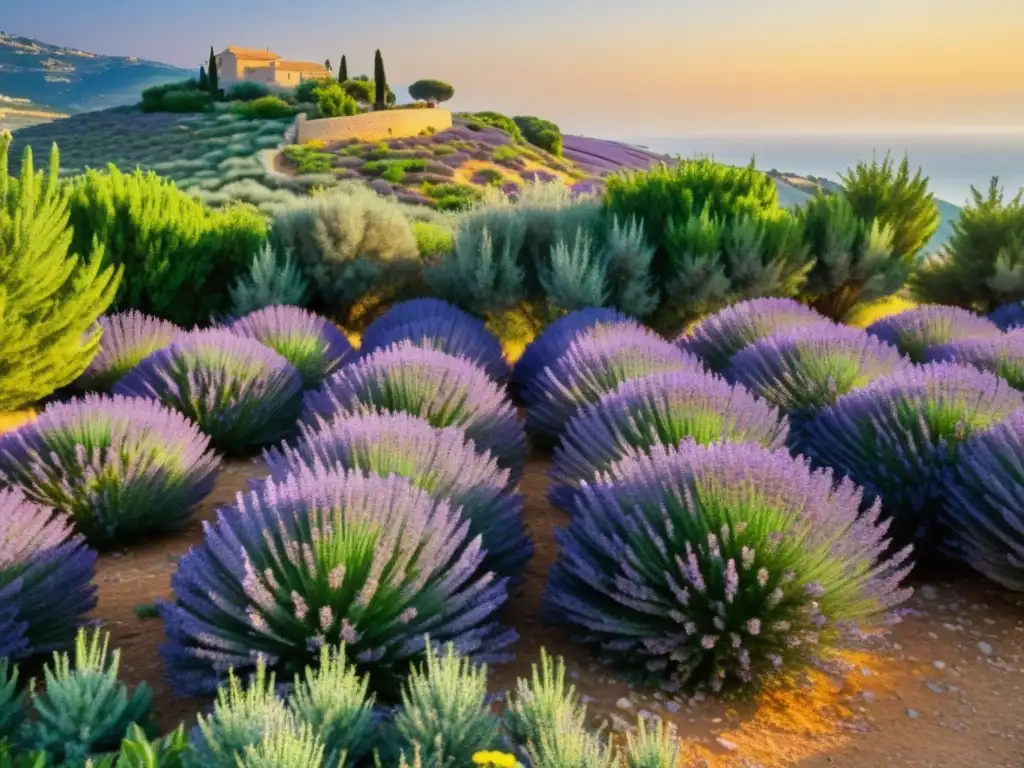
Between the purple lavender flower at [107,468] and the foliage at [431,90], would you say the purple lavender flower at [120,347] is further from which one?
the foliage at [431,90]

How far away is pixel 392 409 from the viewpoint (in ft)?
17.3

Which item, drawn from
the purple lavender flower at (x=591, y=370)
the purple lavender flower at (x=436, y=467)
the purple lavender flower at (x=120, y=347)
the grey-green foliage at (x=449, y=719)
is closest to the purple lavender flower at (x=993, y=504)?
the purple lavender flower at (x=591, y=370)

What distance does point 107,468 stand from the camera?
488 cm

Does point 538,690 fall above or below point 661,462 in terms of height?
below

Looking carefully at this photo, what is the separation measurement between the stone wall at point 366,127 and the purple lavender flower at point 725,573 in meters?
43.9

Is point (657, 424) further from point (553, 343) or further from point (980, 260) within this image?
point (980, 260)

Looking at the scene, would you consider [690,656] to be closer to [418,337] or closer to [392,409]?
[392,409]

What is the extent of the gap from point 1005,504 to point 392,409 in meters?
3.07

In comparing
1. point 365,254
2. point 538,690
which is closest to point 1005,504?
point 538,690

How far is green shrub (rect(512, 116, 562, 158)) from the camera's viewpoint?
178ft

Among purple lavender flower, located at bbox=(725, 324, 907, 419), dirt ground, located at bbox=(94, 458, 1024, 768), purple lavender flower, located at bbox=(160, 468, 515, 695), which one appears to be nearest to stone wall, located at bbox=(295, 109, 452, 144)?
purple lavender flower, located at bbox=(725, 324, 907, 419)

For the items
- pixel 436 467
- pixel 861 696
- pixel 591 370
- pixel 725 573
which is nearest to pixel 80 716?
pixel 436 467

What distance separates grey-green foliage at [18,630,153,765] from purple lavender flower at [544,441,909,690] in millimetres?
1572

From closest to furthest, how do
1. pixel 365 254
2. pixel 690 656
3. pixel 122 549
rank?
1. pixel 690 656
2. pixel 122 549
3. pixel 365 254
